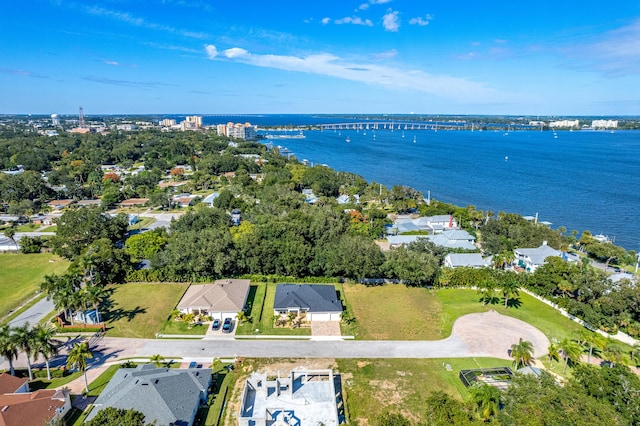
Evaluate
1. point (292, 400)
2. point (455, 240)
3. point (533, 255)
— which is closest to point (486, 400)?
point (292, 400)

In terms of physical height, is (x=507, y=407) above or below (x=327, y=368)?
above

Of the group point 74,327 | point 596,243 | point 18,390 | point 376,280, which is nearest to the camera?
point 18,390

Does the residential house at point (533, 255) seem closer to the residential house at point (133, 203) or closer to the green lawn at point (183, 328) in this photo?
the green lawn at point (183, 328)

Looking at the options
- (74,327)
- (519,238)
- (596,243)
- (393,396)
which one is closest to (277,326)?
(393,396)

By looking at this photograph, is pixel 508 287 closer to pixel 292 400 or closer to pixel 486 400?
pixel 486 400

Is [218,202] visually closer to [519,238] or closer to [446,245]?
[446,245]

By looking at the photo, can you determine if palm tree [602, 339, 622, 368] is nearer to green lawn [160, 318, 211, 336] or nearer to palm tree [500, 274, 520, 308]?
palm tree [500, 274, 520, 308]
